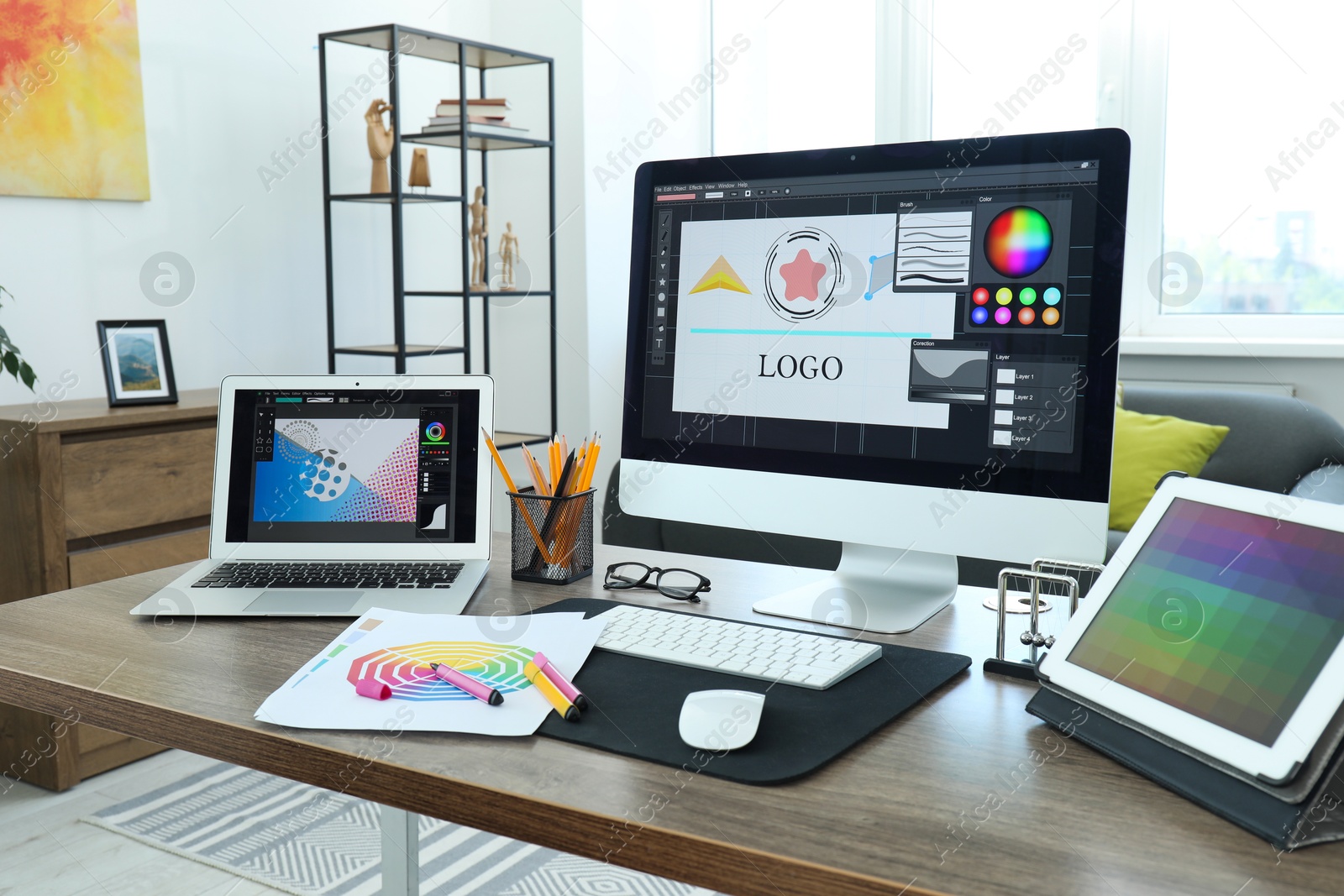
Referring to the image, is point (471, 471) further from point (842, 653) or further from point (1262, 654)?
point (1262, 654)

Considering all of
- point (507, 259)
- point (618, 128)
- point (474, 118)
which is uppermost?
point (618, 128)

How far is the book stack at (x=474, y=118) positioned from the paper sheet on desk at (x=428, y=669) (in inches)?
87.7

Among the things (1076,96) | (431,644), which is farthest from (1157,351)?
(431,644)

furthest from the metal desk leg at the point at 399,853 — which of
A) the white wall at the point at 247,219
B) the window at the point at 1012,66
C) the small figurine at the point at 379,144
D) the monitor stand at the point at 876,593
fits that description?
the window at the point at 1012,66

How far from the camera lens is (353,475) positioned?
1.21m

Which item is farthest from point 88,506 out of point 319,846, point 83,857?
point 319,846

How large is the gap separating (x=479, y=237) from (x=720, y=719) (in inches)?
105

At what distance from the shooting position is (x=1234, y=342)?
2.90m

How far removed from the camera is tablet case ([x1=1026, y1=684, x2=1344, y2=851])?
58 cm

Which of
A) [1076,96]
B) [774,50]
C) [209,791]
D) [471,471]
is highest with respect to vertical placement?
[774,50]

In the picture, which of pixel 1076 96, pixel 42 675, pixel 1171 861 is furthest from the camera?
pixel 1076 96

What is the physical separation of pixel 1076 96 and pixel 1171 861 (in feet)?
10.3

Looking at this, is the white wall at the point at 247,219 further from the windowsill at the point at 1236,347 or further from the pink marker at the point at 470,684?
the pink marker at the point at 470,684

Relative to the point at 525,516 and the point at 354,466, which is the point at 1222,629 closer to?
the point at 525,516
